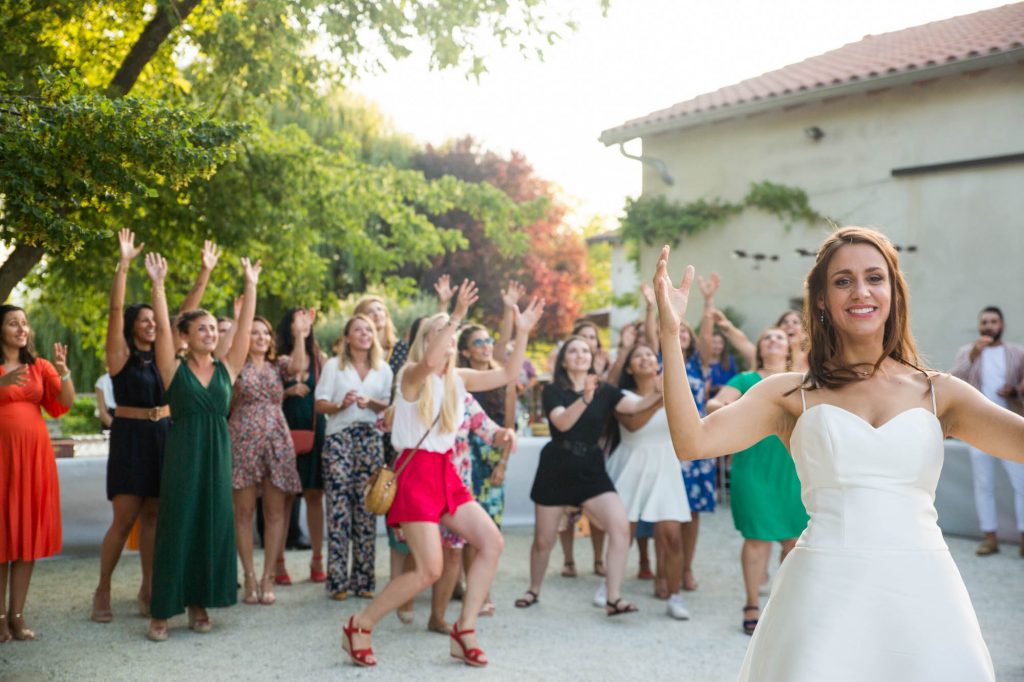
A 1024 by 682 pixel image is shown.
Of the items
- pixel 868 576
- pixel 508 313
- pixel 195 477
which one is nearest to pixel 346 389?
pixel 508 313

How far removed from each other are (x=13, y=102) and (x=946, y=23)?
15.9 metres

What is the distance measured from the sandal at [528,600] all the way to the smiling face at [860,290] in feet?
15.4

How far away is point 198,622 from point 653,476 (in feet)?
10.8

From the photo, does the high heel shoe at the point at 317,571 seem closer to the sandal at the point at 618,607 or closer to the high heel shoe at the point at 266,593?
the high heel shoe at the point at 266,593

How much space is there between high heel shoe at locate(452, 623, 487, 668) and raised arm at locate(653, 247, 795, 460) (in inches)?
126

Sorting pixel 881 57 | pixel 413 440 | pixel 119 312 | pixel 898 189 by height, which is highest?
pixel 881 57

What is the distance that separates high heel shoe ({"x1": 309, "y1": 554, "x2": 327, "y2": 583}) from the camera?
7.74 meters

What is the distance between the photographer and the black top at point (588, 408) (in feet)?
22.9

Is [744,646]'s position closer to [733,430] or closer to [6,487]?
[733,430]

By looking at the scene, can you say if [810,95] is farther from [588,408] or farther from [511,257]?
[511,257]

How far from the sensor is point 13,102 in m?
4.60

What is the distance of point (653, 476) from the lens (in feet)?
23.5

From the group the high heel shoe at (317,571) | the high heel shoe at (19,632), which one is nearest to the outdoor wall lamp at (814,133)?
the high heel shoe at (317,571)

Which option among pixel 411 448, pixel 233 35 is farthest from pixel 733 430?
pixel 233 35
